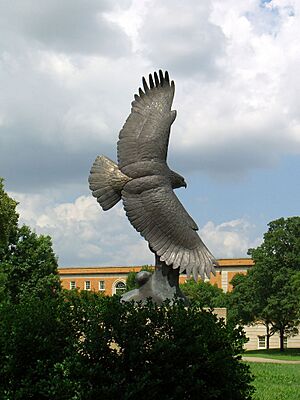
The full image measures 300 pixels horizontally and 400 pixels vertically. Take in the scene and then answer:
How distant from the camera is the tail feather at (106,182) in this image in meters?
10.2

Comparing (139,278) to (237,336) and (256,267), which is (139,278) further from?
(256,267)

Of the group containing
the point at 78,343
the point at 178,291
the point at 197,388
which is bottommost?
the point at 197,388

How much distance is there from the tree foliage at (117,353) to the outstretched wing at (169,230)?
1759mm

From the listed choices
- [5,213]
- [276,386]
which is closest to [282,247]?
[5,213]

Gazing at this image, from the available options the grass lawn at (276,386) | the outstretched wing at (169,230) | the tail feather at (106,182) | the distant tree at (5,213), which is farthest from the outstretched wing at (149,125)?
the distant tree at (5,213)

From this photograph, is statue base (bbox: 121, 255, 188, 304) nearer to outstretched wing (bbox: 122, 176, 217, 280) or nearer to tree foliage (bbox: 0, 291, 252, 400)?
outstretched wing (bbox: 122, 176, 217, 280)

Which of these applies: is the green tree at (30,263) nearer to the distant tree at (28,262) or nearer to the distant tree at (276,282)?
the distant tree at (28,262)

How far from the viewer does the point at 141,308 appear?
731 cm

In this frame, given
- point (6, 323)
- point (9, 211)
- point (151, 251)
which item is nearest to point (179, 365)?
point (6, 323)

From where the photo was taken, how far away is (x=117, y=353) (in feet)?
23.1

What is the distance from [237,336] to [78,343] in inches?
77.7

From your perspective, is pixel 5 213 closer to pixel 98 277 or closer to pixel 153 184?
pixel 153 184

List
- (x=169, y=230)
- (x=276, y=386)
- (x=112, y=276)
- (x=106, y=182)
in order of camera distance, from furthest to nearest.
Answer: (x=112, y=276) < (x=276, y=386) < (x=106, y=182) < (x=169, y=230)

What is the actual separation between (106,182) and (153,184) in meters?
0.97
